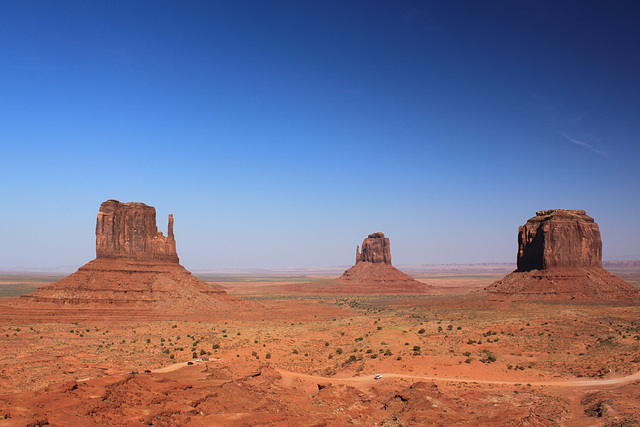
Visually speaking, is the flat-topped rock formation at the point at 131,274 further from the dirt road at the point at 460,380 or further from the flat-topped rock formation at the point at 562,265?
the flat-topped rock formation at the point at 562,265

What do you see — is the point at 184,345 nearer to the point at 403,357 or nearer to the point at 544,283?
the point at 403,357

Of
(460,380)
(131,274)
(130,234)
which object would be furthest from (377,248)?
(460,380)

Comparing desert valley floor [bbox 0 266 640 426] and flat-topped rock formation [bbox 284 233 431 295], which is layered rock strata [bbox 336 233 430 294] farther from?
desert valley floor [bbox 0 266 640 426]

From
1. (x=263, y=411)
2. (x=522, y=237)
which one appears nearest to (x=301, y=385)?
(x=263, y=411)

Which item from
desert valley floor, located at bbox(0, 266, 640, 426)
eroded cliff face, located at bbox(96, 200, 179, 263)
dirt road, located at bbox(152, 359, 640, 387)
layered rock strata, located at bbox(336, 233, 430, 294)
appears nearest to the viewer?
desert valley floor, located at bbox(0, 266, 640, 426)

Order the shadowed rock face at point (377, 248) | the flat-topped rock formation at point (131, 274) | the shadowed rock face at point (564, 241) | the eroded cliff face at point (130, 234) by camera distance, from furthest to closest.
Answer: the shadowed rock face at point (377, 248), the shadowed rock face at point (564, 241), the eroded cliff face at point (130, 234), the flat-topped rock formation at point (131, 274)

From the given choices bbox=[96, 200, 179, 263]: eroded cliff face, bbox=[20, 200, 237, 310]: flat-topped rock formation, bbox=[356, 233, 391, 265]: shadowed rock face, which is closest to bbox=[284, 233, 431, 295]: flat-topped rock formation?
bbox=[356, 233, 391, 265]: shadowed rock face

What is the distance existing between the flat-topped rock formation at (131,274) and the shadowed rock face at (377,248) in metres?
94.4

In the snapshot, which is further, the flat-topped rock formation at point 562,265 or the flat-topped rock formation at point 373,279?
the flat-topped rock formation at point 373,279

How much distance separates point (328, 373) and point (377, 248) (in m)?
137

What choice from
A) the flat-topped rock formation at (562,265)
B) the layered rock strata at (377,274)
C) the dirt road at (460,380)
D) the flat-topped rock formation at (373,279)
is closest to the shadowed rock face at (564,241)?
the flat-topped rock formation at (562,265)

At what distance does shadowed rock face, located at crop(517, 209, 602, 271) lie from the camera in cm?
8100

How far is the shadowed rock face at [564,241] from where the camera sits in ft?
266

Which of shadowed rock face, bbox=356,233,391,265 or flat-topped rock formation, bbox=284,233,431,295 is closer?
flat-topped rock formation, bbox=284,233,431,295
